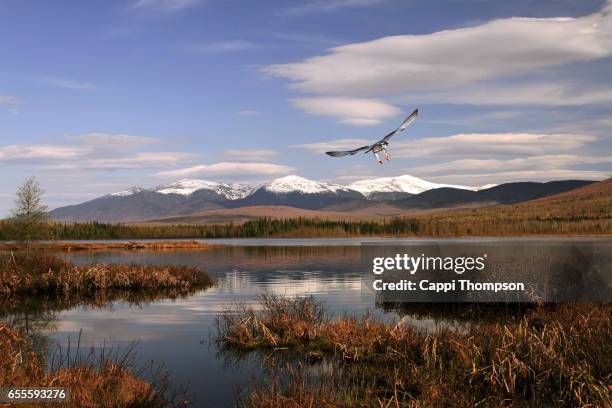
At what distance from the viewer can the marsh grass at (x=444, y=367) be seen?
15.4m

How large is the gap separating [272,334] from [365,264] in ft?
152

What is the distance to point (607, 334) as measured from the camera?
19406 millimetres

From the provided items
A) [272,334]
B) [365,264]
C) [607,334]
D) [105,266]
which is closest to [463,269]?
[272,334]

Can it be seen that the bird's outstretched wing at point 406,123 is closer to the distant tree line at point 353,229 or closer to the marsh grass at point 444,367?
the marsh grass at point 444,367

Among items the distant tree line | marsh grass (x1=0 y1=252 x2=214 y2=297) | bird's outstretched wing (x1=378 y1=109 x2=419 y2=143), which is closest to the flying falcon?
bird's outstretched wing (x1=378 y1=109 x2=419 y2=143)

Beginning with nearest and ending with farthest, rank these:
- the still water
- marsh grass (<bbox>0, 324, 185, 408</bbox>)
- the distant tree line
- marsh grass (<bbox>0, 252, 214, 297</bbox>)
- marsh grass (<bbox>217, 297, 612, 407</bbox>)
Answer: marsh grass (<bbox>0, 324, 185, 408</bbox>)
marsh grass (<bbox>217, 297, 612, 407</bbox>)
the still water
marsh grass (<bbox>0, 252, 214, 297</bbox>)
the distant tree line

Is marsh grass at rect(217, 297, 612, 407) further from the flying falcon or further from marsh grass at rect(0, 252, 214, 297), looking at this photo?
marsh grass at rect(0, 252, 214, 297)

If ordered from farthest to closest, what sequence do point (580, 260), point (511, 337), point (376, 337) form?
1. point (580, 260)
2. point (376, 337)
3. point (511, 337)

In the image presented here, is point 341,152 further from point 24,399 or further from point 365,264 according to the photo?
point 365,264

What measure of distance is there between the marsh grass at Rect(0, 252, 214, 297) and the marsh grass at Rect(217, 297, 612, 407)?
23.6m

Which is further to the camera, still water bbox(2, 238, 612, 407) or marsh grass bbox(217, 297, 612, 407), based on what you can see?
still water bbox(2, 238, 612, 407)

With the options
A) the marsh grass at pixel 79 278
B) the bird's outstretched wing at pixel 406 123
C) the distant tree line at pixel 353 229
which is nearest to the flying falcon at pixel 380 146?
the bird's outstretched wing at pixel 406 123

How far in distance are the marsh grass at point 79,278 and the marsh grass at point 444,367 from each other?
23617 millimetres

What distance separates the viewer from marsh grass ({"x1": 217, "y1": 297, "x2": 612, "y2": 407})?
15.4 metres
